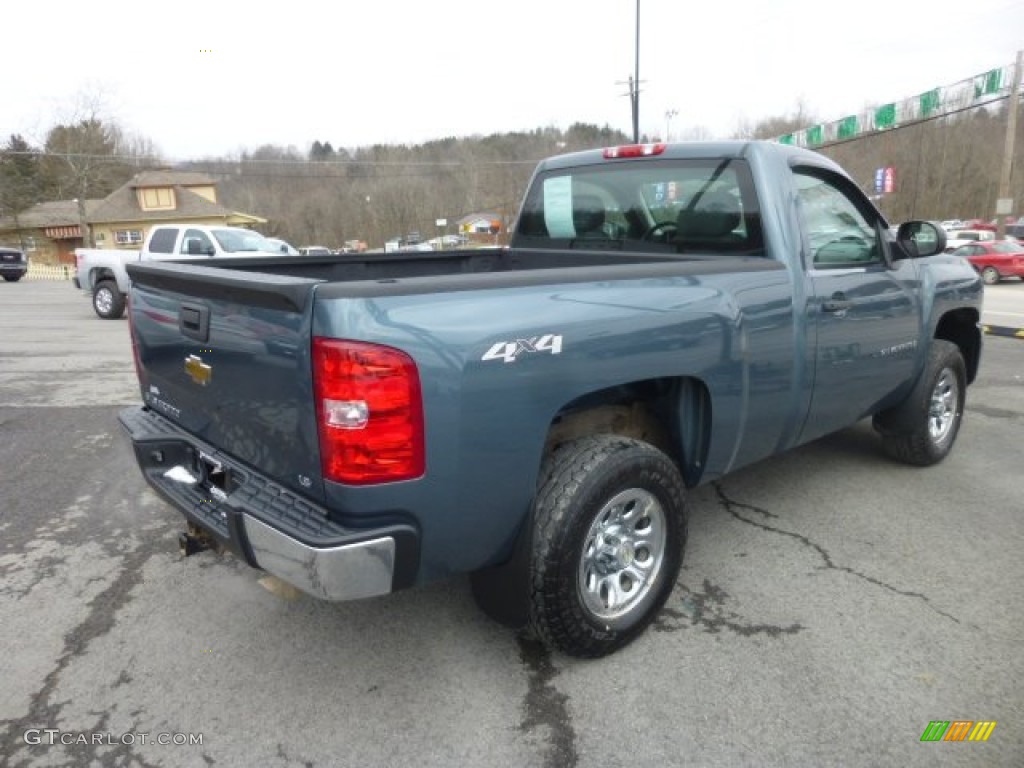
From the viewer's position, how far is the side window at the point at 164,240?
14.4 m

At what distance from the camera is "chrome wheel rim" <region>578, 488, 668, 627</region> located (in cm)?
269

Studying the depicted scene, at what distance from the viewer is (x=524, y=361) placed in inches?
89.1

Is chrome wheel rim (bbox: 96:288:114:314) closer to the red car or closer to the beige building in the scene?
the red car

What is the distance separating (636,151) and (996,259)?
2457 cm

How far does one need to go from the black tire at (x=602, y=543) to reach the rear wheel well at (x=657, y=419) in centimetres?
16

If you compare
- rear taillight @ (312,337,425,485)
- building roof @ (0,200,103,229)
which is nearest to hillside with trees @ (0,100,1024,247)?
building roof @ (0,200,103,229)

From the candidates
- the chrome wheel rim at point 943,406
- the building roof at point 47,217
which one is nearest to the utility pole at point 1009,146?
the chrome wheel rim at point 943,406

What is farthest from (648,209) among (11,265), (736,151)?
(11,265)

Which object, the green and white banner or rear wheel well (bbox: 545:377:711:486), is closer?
rear wheel well (bbox: 545:377:711:486)

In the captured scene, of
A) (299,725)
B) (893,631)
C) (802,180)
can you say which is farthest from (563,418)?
(802,180)

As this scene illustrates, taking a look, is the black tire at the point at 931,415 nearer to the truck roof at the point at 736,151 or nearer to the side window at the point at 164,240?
the truck roof at the point at 736,151

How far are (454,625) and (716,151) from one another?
2.54 metres

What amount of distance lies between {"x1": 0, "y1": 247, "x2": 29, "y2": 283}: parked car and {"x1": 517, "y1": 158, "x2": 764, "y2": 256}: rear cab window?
113 feet

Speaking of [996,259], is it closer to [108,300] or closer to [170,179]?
[108,300]
